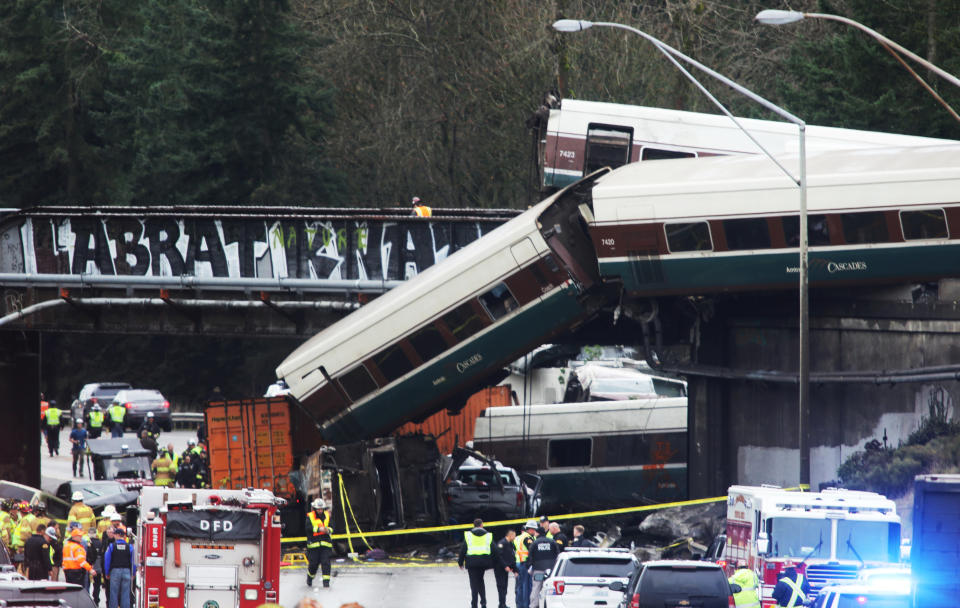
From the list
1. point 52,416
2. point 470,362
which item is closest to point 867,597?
point 470,362

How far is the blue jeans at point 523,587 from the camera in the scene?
990 inches

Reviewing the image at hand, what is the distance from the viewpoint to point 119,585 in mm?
23516

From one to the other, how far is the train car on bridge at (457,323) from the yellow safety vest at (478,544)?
740cm

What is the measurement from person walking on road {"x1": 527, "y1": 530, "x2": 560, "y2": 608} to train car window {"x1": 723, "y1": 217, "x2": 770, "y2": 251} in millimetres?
8613

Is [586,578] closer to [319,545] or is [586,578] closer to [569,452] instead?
[319,545]

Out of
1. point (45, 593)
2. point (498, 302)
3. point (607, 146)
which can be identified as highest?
point (607, 146)

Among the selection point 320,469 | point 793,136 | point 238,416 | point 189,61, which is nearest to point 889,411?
point 793,136

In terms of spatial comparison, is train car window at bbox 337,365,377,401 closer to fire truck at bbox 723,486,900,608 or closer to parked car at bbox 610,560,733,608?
fire truck at bbox 723,486,900,608

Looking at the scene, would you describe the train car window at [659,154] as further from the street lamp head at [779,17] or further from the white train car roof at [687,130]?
the street lamp head at [779,17]

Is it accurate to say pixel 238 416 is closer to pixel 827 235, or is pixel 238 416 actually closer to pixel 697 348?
pixel 697 348

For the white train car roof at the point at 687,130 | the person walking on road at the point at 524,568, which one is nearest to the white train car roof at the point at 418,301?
the white train car roof at the point at 687,130

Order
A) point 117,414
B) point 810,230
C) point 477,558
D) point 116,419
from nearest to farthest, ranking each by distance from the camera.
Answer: point 477,558 → point 810,230 → point 116,419 → point 117,414

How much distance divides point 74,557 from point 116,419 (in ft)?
97.0

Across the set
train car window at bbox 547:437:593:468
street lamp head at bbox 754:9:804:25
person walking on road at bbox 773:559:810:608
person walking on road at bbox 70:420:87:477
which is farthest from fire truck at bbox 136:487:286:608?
person walking on road at bbox 70:420:87:477
